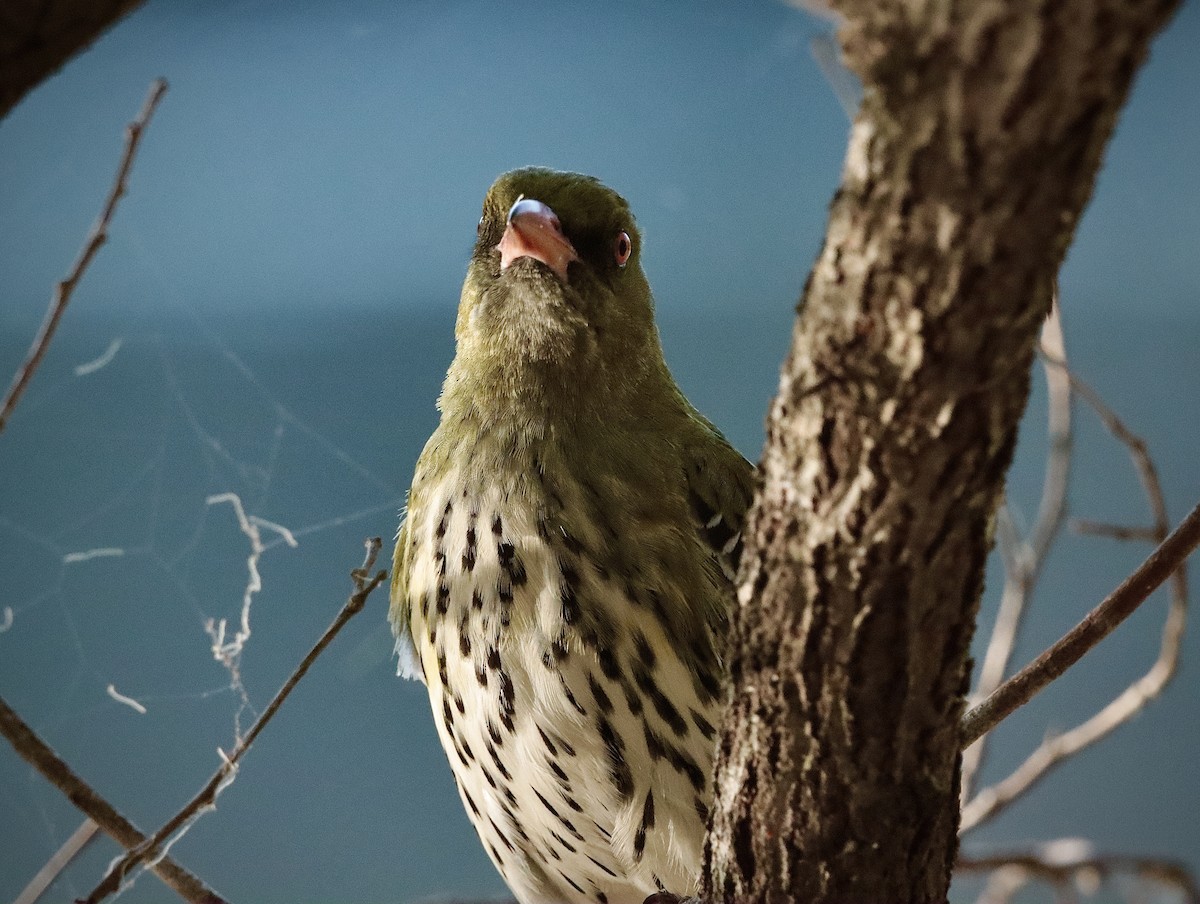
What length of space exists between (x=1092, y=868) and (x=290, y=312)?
5.64ft

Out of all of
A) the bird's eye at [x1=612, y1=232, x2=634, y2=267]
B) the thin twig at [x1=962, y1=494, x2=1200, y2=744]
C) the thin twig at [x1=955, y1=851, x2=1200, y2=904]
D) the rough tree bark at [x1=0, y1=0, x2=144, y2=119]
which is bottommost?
the rough tree bark at [x1=0, y1=0, x2=144, y2=119]

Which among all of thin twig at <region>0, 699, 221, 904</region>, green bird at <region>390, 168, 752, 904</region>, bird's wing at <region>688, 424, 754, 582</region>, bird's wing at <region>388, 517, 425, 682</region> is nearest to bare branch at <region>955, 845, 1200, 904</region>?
green bird at <region>390, 168, 752, 904</region>

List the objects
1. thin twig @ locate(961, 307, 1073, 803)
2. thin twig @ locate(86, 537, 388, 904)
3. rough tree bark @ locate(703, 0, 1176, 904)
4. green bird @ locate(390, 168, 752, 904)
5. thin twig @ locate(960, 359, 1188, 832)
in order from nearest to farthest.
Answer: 1. rough tree bark @ locate(703, 0, 1176, 904)
2. thin twig @ locate(86, 537, 388, 904)
3. green bird @ locate(390, 168, 752, 904)
4. thin twig @ locate(960, 359, 1188, 832)
5. thin twig @ locate(961, 307, 1073, 803)

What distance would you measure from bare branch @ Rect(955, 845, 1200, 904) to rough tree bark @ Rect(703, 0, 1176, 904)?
3.28 feet

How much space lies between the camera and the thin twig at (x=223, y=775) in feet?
3.74

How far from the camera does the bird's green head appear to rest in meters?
1.41

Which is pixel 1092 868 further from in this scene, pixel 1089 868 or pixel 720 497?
pixel 720 497

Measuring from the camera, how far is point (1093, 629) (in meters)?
1.06

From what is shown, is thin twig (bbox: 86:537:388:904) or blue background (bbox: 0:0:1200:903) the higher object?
blue background (bbox: 0:0:1200:903)

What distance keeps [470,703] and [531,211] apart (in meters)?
0.58

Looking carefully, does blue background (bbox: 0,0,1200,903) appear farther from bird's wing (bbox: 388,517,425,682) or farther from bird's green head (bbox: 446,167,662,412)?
bird's green head (bbox: 446,167,662,412)

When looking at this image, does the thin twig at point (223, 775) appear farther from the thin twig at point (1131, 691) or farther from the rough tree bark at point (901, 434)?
the thin twig at point (1131, 691)

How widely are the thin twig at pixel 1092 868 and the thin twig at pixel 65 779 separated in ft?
4.16

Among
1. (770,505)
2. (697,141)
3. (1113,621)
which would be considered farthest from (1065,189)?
(697,141)
